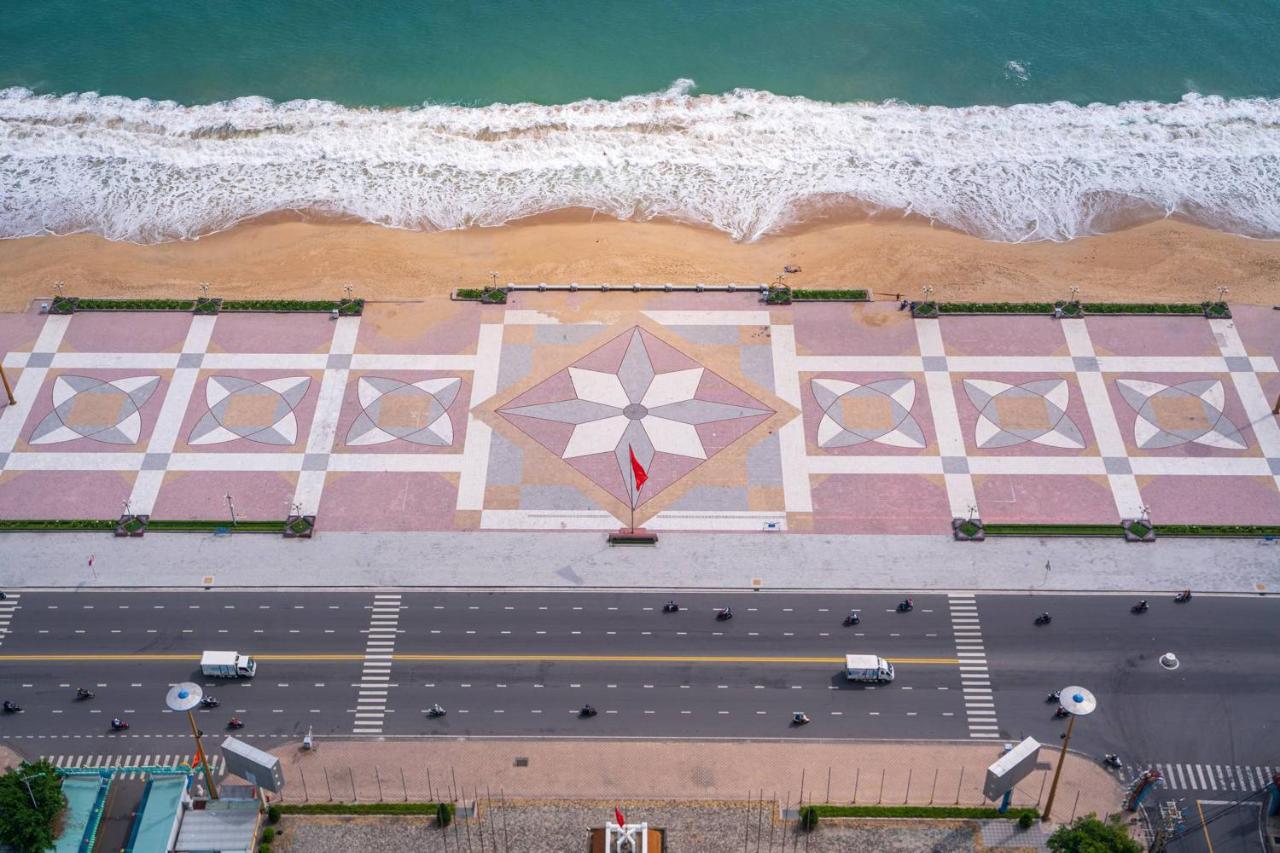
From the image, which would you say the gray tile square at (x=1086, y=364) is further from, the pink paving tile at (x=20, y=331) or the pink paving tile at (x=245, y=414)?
the pink paving tile at (x=20, y=331)

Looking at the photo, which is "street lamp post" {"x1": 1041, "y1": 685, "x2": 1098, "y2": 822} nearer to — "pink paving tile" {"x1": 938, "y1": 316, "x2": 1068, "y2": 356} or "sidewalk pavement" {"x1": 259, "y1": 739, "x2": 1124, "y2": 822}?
"sidewalk pavement" {"x1": 259, "y1": 739, "x2": 1124, "y2": 822}

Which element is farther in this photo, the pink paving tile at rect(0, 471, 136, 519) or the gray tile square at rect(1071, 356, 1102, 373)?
the gray tile square at rect(1071, 356, 1102, 373)

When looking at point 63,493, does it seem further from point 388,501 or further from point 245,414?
point 388,501

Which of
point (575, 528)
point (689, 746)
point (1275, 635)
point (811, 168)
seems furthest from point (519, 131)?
point (1275, 635)

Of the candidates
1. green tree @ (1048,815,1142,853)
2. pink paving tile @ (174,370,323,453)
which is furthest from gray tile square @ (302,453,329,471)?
green tree @ (1048,815,1142,853)

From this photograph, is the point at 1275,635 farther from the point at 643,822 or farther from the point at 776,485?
the point at 643,822

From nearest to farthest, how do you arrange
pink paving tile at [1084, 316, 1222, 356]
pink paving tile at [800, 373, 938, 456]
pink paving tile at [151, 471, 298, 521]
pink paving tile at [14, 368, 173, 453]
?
1. pink paving tile at [151, 471, 298, 521]
2. pink paving tile at [800, 373, 938, 456]
3. pink paving tile at [14, 368, 173, 453]
4. pink paving tile at [1084, 316, 1222, 356]
